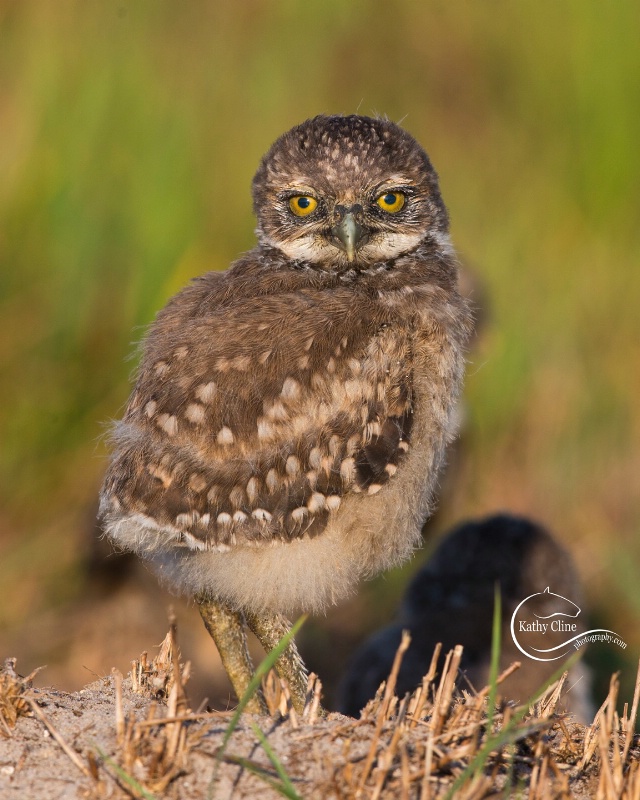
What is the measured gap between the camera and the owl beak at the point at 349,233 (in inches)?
142

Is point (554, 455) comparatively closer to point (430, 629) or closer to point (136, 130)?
point (430, 629)

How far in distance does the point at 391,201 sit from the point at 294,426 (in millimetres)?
968

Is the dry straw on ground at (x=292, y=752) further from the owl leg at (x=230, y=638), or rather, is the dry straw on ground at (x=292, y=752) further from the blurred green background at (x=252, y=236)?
the blurred green background at (x=252, y=236)

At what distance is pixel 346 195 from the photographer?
147 inches

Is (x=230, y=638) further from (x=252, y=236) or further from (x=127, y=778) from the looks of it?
(x=252, y=236)

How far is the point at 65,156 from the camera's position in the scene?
6.58 meters

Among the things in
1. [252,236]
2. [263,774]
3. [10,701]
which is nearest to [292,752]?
[263,774]

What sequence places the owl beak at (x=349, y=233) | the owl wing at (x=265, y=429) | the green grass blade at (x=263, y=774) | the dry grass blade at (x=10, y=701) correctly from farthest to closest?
the owl beak at (x=349, y=233) → the owl wing at (x=265, y=429) → the dry grass blade at (x=10, y=701) → the green grass blade at (x=263, y=774)

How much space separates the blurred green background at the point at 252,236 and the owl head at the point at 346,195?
8.12ft

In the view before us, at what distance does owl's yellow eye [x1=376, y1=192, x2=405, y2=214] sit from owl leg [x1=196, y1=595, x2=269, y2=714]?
4.62 feet

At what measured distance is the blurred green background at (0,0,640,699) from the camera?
603cm
